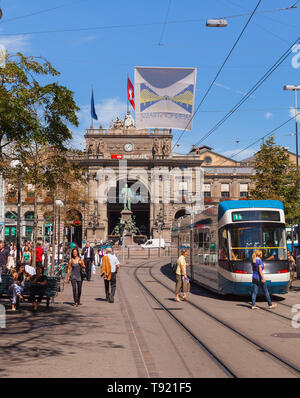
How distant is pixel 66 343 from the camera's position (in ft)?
29.2

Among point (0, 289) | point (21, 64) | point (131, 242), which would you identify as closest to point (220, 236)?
point (0, 289)

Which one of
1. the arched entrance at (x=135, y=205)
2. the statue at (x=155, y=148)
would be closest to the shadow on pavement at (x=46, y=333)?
the statue at (x=155, y=148)

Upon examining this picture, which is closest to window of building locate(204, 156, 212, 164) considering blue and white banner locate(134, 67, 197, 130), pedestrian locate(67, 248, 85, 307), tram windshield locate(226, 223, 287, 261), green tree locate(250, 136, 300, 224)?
green tree locate(250, 136, 300, 224)

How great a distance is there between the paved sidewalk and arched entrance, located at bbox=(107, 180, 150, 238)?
66827 mm

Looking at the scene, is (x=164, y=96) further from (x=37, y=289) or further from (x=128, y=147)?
(x=128, y=147)

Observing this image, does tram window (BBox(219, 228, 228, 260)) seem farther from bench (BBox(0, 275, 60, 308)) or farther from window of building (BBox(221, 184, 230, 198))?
window of building (BBox(221, 184, 230, 198))

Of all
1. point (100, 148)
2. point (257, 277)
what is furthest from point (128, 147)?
point (257, 277)

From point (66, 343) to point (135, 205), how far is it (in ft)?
243

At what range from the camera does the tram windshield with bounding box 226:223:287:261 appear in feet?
49.9

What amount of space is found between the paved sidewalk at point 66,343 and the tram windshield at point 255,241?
4061 mm

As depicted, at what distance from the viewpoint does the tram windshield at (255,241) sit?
49.9ft

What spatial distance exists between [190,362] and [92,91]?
6157 cm

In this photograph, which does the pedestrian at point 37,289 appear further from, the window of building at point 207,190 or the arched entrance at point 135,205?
the window of building at point 207,190
